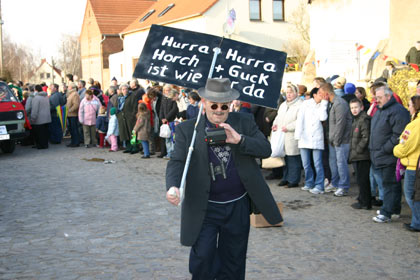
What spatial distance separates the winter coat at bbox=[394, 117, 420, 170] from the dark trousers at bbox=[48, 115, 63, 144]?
14.3 metres

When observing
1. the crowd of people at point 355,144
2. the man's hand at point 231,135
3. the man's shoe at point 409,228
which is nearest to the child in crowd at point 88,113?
the crowd of people at point 355,144

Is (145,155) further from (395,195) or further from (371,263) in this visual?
(371,263)

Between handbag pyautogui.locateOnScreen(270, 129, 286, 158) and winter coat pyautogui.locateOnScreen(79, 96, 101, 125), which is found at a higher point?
winter coat pyautogui.locateOnScreen(79, 96, 101, 125)

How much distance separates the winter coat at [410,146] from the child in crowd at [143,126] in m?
8.95

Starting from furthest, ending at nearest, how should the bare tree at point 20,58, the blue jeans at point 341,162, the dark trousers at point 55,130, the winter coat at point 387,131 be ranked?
the bare tree at point 20,58 < the dark trousers at point 55,130 < the blue jeans at point 341,162 < the winter coat at point 387,131

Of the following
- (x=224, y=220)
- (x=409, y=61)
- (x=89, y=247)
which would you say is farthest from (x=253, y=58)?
(x=409, y=61)

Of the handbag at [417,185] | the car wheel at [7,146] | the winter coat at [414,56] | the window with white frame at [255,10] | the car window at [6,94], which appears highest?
the window with white frame at [255,10]

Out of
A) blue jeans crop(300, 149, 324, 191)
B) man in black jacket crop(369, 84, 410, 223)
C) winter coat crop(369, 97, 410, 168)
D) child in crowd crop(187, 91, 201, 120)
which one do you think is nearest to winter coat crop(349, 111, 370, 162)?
winter coat crop(369, 97, 410, 168)

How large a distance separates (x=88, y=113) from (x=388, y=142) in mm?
11765

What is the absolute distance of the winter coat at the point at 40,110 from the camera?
17.5 m

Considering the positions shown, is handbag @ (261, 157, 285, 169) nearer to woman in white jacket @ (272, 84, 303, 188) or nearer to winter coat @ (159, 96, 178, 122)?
woman in white jacket @ (272, 84, 303, 188)

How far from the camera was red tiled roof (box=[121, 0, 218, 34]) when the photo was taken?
3606cm

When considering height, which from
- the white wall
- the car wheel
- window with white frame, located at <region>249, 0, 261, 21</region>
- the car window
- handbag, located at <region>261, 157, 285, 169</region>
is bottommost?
the car wheel

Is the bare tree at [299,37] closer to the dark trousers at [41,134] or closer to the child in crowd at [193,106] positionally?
the dark trousers at [41,134]
